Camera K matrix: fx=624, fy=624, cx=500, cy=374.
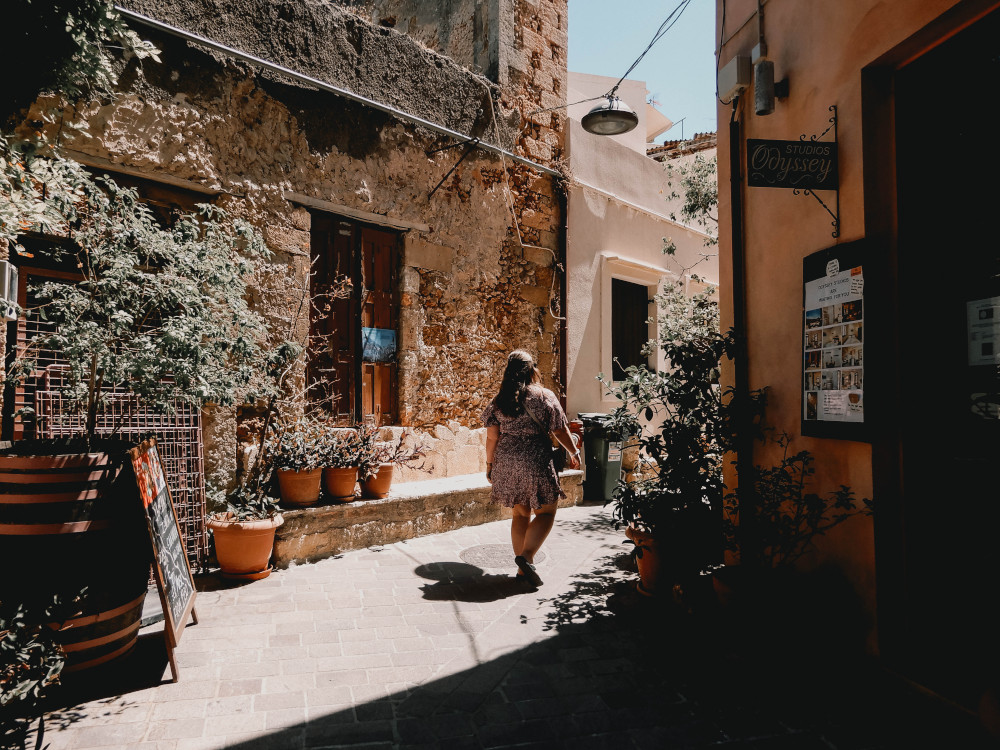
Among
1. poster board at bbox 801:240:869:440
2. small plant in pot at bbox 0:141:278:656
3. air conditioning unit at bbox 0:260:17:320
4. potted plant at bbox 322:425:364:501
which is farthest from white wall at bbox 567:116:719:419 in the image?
air conditioning unit at bbox 0:260:17:320

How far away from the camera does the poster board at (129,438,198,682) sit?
9.69 ft

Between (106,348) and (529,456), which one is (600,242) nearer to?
(529,456)

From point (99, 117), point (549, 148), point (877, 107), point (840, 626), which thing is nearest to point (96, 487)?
point (99, 117)

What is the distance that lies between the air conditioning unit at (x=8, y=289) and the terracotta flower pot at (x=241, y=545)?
6.09 feet

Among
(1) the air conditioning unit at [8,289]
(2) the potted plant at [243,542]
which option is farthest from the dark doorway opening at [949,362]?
(1) the air conditioning unit at [8,289]

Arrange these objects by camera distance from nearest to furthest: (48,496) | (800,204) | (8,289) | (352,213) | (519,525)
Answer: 1. (48,496)
2. (800,204)
3. (8,289)
4. (519,525)
5. (352,213)

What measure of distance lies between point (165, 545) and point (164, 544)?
0.05 feet

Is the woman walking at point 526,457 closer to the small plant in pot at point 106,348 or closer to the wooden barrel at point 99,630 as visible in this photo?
the small plant in pot at point 106,348

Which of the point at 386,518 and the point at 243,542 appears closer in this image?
the point at 243,542

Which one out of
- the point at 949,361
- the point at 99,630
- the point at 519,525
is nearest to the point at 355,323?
Answer: the point at 519,525

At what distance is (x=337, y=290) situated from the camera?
19.2 feet

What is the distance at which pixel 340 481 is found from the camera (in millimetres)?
5168

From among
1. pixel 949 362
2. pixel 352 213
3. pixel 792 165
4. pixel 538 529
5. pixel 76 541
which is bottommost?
pixel 538 529

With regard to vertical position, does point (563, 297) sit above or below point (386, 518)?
above
